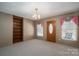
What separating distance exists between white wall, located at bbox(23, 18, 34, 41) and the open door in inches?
39.8

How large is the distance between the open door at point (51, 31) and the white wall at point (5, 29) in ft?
7.01

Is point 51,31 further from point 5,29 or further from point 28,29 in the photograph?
point 5,29

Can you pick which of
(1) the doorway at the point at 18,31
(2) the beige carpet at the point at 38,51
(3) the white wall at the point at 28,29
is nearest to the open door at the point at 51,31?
(3) the white wall at the point at 28,29

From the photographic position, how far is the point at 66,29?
3795mm

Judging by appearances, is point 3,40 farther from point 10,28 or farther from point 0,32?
point 10,28

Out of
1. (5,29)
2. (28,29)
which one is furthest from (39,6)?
(28,29)

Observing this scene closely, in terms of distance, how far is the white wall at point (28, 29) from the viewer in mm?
4878

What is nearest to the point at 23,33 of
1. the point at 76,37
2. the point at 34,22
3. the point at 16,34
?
the point at 16,34

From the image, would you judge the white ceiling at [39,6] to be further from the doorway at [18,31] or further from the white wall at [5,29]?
the doorway at [18,31]

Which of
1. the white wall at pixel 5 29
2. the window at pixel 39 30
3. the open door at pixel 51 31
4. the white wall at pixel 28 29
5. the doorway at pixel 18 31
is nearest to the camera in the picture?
the white wall at pixel 5 29

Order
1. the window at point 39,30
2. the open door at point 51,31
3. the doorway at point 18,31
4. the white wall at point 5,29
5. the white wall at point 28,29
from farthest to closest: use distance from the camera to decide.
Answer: the window at point 39,30 < the white wall at point 28,29 < the open door at point 51,31 < the doorway at point 18,31 < the white wall at point 5,29

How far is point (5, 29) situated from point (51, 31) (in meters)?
2.42

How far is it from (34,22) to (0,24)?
2.66m

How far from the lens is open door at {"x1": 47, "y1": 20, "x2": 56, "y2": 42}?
467 centimetres
